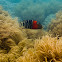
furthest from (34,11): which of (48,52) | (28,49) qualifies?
(48,52)

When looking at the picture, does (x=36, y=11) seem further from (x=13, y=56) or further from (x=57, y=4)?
(x=13, y=56)

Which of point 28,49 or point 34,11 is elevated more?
point 34,11

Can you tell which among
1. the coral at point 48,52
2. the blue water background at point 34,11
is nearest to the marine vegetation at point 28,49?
the coral at point 48,52

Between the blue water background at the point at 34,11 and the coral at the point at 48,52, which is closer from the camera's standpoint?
the coral at the point at 48,52

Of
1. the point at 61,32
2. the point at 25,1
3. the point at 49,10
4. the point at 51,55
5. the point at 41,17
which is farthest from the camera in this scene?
the point at 25,1

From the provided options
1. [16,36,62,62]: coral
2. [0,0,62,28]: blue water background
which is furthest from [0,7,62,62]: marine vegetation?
[0,0,62,28]: blue water background

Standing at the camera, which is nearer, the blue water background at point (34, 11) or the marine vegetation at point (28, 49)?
the marine vegetation at point (28, 49)

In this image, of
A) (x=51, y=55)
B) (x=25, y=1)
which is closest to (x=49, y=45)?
(x=51, y=55)

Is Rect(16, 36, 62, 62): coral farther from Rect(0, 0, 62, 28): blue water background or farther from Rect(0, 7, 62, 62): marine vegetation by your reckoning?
Rect(0, 0, 62, 28): blue water background

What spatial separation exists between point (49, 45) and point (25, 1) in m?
17.5

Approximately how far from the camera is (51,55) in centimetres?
185

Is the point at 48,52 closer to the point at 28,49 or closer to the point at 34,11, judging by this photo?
the point at 28,49

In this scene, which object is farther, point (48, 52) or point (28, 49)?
point (28, 49)

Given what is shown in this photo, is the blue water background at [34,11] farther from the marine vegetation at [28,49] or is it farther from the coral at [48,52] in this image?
the coral at [48,52]
